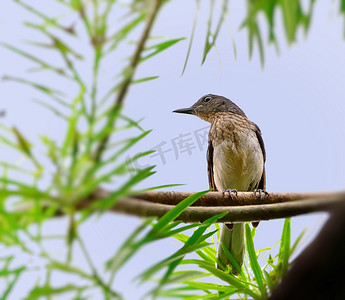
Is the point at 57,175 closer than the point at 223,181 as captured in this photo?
Yes

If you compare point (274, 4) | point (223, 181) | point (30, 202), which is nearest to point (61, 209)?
point (30, 202)

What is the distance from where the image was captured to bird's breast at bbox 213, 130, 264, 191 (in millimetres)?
2621

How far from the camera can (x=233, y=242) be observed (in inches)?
76.5

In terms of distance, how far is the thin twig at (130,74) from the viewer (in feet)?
1.53

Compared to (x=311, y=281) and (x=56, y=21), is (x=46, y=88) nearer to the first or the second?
(x=56, y=21)

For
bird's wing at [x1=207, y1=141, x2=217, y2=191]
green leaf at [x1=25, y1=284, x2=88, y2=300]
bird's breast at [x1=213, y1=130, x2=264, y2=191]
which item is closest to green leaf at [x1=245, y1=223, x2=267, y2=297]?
green leaf at [x1=25, y1=284, x2=88, y2=300]

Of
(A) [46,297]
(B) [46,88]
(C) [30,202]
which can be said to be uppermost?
(B) [46,88]

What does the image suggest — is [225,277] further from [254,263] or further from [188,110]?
[188,110]

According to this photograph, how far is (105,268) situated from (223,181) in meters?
2.23

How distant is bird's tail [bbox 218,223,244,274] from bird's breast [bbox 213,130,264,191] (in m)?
0.52

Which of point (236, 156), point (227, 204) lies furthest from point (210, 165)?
point (227, 204)

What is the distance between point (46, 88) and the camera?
0.51 m

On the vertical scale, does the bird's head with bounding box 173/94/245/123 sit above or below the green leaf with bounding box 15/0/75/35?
above

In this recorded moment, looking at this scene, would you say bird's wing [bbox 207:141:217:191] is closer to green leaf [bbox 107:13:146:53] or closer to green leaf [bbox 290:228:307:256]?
green leaf [bbox 290:228:307:256]
